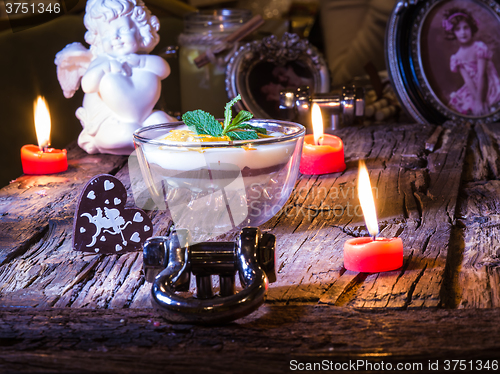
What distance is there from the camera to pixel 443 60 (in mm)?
1321

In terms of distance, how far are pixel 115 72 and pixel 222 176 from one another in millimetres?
558

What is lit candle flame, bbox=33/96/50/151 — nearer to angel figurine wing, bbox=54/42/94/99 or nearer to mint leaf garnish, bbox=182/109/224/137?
angel figurine wing, bbox=54/42/94/99

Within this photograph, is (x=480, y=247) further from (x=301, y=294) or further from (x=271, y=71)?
(x=271, y=71)

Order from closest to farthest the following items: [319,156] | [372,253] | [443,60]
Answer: [372,253], [319,156], [443,60]

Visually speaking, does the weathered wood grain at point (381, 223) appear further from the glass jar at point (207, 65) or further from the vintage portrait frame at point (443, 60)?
the glass jar at point (207, 65)

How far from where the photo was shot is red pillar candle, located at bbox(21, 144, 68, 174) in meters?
0.96

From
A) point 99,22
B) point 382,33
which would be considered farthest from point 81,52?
point 382,33

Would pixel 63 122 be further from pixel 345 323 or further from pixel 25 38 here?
pixel 345 323

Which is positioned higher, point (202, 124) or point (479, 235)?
point (202, 124)

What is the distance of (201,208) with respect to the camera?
24.4 inches

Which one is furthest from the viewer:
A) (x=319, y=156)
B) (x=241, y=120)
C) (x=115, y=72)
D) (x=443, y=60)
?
(x=443, y=60)

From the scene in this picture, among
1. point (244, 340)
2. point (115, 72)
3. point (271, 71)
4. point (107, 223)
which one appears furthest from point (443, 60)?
point (244, 340)

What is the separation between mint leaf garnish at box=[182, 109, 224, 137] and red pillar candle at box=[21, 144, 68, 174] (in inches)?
16.7

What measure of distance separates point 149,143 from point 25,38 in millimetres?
749
